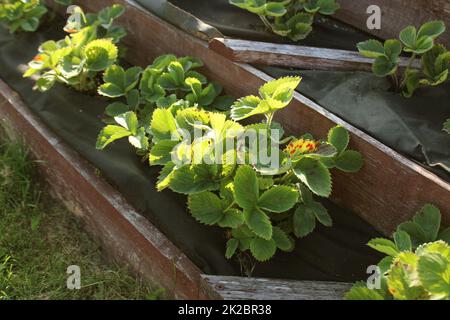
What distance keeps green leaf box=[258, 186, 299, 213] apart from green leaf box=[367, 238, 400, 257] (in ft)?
0.85

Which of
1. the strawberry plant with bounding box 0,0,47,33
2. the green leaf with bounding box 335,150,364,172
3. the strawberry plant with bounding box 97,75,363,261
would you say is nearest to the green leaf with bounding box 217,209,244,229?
the strawberry plant with bounding box 97,75,363,261

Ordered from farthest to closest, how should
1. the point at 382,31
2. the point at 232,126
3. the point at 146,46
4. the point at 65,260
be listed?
the point at 146,46, the point at 382,31, the point at 65,260, the point at 232,126

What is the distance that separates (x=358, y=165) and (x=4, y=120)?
169 centimetres

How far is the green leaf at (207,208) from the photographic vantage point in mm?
1747

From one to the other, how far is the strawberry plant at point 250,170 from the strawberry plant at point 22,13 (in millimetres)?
1291

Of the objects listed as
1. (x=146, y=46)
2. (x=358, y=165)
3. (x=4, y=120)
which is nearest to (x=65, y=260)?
(x=4, y=120)

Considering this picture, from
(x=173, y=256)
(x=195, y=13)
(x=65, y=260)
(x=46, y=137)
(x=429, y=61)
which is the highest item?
(x=195, y=13)

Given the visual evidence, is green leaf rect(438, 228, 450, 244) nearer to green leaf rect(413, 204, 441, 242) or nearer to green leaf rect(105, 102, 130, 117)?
green leaf rect(413, 204, 441, 242)

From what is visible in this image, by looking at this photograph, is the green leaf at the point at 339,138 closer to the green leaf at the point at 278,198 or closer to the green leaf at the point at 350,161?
the green leaf at the point at 350,161

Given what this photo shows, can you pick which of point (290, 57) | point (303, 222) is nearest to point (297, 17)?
point (290, 57)

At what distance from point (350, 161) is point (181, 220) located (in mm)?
593

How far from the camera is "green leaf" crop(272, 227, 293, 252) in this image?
178 centimetres

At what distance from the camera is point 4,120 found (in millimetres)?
2699

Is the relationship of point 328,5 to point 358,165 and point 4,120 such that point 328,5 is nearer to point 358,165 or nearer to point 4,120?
point 358,165
